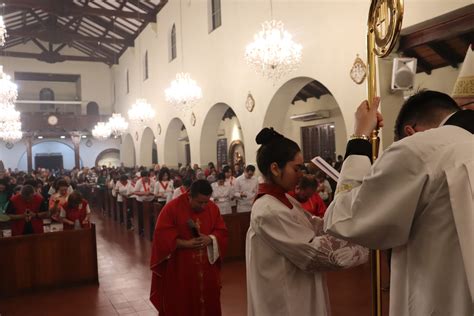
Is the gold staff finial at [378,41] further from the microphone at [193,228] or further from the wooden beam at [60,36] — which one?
the wooden beam at [60,36]

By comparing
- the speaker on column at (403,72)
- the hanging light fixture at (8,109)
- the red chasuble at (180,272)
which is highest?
→ the hanging light fixture at (8,109)

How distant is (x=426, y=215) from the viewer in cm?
137

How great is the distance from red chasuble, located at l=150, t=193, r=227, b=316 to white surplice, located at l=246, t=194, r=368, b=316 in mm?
1483

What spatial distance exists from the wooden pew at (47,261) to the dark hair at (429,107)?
21.8 ft

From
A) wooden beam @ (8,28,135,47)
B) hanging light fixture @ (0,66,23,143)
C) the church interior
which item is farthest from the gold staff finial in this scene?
wooden beam @ (8,28,135,47)

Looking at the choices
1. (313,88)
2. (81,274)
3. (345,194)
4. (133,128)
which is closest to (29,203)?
(81,274)

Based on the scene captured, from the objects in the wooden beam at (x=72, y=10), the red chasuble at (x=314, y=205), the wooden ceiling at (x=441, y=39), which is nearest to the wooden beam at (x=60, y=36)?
the wooden beam at (x=72, y=10)

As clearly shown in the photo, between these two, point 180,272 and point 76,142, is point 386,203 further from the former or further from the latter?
point 76,142

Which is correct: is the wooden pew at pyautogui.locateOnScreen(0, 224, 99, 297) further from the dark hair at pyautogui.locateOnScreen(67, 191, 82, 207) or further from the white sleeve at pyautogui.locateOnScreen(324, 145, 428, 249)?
the white sleeve at pyautogui.locateOnScreen(324, 145, 428, 249)

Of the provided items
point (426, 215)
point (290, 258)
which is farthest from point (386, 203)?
point (290, 258)

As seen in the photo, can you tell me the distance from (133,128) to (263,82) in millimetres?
15328

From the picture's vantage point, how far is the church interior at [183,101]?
6.69m

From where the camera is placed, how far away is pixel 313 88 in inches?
555

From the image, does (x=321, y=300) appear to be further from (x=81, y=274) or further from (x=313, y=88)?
(x=313, y=88)
